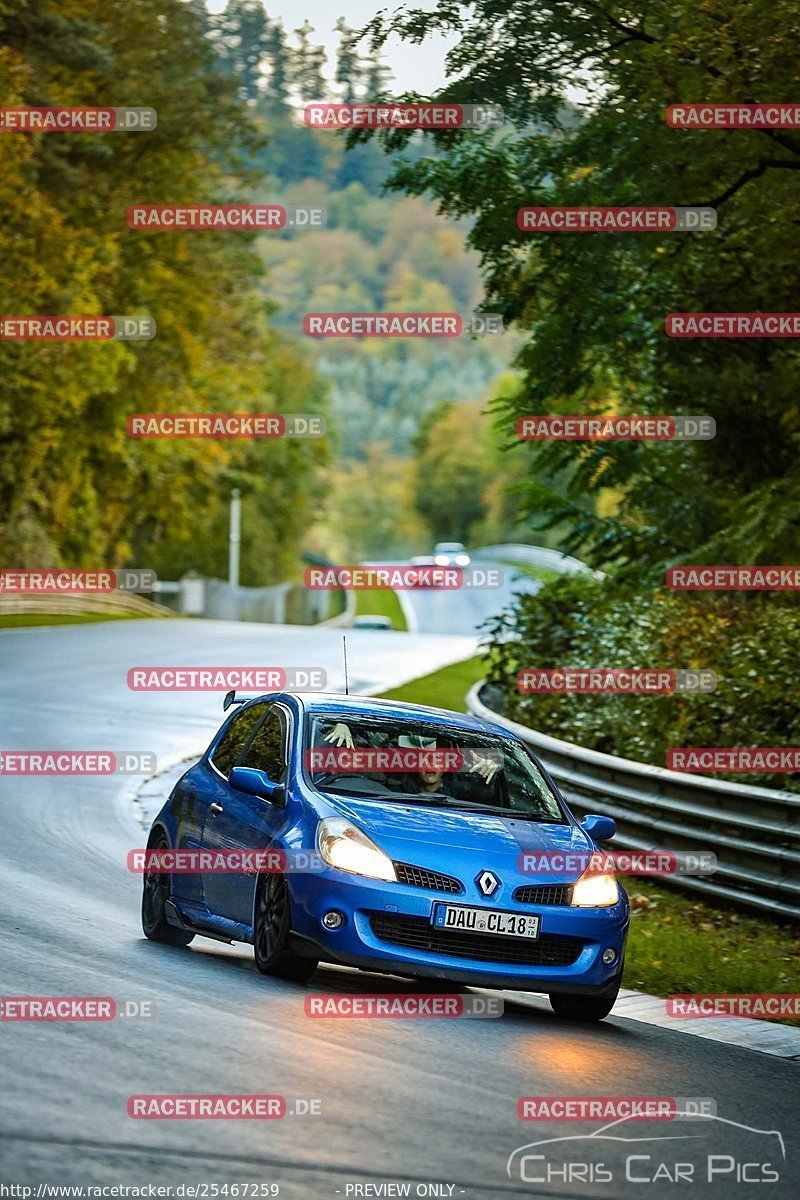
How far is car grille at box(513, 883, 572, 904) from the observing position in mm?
9164

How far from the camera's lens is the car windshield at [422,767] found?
980 centimetres

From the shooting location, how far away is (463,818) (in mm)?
9578

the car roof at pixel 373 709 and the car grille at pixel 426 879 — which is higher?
the car roof at pixel 373 709

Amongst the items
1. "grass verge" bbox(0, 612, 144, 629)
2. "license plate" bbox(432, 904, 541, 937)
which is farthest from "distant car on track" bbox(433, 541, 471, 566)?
"license plate" bbox(432, 904, 541, 937)

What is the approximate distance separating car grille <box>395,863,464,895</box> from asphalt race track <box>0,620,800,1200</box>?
2.15 feet

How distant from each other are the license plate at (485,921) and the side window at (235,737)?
2.03 metres

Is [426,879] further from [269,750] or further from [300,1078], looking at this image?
[300,1078]

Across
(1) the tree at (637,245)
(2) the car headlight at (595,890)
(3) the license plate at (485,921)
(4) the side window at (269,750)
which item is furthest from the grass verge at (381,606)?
(3) the license plate at (485,921)

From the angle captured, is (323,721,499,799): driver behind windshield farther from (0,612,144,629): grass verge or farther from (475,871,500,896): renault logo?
(0,612,144,629): grass verge

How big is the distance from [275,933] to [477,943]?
976 millimetres

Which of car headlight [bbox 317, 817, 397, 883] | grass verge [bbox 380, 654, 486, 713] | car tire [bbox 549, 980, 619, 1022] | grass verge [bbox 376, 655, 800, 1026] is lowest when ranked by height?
grass verge [bbox 380, 654, 486, 713]

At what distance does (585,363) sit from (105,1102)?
50.5 feet

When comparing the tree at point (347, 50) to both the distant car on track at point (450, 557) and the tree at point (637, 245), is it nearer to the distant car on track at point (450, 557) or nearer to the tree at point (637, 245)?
the tree at point (637, 245)

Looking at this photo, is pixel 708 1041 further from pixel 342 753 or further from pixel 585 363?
pixel 585 363
